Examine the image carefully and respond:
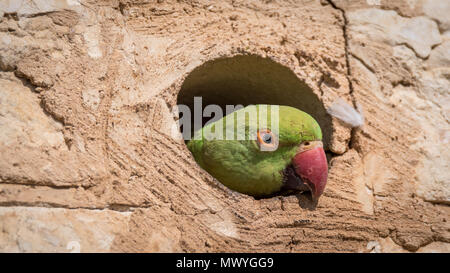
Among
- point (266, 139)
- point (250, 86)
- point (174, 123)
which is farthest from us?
point (250, 86)

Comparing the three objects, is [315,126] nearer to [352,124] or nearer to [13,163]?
[352,124]

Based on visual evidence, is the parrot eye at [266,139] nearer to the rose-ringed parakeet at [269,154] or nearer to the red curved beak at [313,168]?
the rose-ringed parakeet at [269,154]

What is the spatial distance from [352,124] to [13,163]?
2.40 metres

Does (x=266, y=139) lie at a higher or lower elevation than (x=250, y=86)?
lower

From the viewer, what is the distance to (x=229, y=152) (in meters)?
3.27

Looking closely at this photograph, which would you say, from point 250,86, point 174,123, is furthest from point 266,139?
point 250,86

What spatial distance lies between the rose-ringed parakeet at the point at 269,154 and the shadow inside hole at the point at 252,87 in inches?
7.2

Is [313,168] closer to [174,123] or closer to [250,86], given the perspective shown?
[174,123]

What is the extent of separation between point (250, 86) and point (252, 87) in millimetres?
23

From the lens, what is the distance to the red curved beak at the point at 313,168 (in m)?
2.99

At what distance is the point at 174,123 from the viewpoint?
2.97 metres

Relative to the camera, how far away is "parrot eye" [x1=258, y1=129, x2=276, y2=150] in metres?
3.18

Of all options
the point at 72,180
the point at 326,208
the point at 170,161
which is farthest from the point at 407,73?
the point at 72,180

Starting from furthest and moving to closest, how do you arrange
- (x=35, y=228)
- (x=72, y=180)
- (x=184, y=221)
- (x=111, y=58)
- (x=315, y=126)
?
(x=315, y=126), (x=111, y=58), (x=184, y=221), (x=72, y=180), (x=35, y=228)
